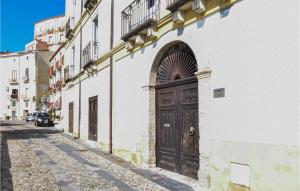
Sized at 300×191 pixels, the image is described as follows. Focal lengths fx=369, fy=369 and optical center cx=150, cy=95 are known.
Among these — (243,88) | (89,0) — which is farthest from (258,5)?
(89,0)

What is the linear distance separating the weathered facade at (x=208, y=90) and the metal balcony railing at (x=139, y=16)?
32 mm

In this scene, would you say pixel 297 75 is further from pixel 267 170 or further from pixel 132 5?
pixel 132 5

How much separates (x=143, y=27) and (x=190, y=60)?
219 centimetres

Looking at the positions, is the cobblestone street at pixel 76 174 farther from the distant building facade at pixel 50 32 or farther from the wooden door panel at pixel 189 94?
the distant building facade at pixel 50 32

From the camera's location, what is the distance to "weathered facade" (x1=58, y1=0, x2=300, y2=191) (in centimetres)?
562

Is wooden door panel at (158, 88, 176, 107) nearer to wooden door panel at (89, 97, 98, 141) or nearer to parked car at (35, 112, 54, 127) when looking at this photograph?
wooden door panel at (89, 97, 98, 141)

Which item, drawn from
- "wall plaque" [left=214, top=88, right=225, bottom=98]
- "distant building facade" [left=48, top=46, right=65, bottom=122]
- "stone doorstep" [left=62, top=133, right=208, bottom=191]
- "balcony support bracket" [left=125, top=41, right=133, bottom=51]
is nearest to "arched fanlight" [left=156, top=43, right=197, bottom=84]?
"wall plaque" [left=214, top=88, right=225, bottom=98]

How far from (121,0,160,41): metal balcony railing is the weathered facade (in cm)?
3

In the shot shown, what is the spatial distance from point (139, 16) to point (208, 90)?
4.51 meters

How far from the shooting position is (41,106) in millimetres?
52500

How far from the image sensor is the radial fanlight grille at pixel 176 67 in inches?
341

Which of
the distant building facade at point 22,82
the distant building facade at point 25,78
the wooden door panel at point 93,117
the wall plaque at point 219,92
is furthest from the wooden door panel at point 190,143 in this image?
the distant building facade at point 22,82

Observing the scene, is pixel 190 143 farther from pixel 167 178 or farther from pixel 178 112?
pixel 167 178

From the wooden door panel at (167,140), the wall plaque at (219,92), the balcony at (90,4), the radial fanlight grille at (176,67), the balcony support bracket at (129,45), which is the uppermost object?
the balcony at (90,4)
